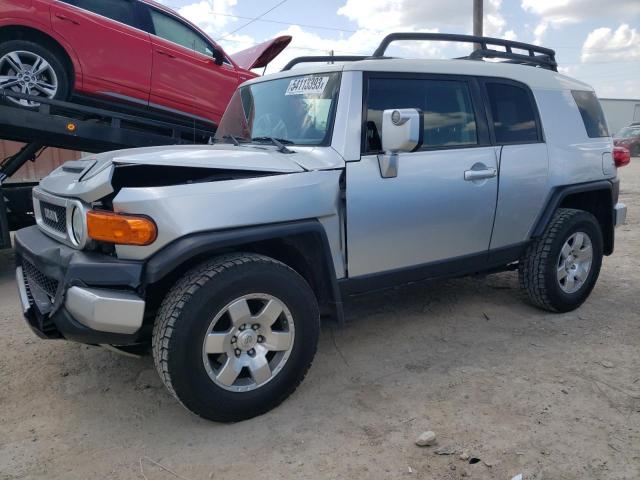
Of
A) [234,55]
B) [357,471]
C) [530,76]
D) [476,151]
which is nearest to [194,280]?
[357,471]

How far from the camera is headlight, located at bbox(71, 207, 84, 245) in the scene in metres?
2.52

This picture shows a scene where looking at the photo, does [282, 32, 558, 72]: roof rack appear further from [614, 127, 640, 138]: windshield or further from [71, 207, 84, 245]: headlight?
[614, 127, 640, 138]: windshield

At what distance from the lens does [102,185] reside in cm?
248

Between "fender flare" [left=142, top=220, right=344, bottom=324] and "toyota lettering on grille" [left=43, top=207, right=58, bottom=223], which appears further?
"toyota lettering on grille" [left=43, top=207, right=58, bottom=223]

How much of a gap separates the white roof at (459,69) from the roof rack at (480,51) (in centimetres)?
24

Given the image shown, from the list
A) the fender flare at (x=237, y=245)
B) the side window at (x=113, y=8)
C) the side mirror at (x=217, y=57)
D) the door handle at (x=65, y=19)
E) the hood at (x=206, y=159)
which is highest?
the side window at (x=113, y=8)

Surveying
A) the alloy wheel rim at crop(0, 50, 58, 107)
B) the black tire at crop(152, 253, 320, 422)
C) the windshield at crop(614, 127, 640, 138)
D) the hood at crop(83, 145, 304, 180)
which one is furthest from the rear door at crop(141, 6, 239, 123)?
the windshield at crop(614, 127, 640, 138)

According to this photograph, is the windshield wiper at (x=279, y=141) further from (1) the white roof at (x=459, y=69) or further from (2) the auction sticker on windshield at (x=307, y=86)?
(1) the white roof at (x=459, y=69)

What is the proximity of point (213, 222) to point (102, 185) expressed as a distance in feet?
1.83

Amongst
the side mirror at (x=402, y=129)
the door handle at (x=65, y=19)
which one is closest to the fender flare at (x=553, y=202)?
the side mirror at (x=402, y=129)

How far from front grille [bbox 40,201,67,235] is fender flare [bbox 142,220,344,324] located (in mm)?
749

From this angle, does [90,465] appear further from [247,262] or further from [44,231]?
[44,231]

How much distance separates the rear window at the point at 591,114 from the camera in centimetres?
432

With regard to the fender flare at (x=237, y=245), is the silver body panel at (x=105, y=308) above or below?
below
